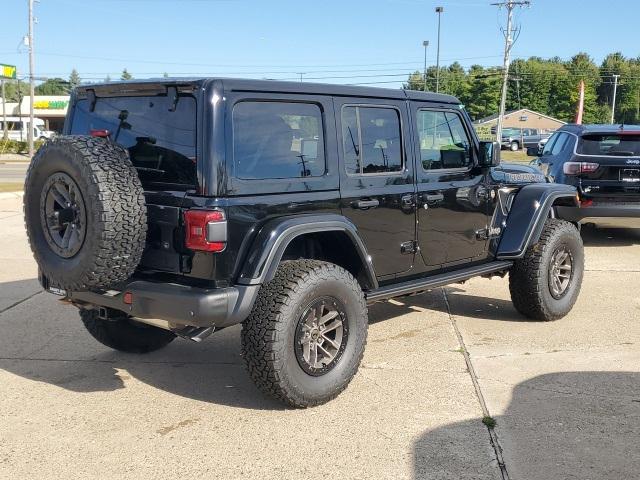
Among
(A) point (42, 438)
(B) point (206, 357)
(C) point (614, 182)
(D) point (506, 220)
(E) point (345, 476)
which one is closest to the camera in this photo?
(E) point (345, 476)

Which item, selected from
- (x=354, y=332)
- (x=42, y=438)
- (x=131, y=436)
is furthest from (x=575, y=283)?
(x=42, y=438)

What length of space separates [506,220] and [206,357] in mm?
2695

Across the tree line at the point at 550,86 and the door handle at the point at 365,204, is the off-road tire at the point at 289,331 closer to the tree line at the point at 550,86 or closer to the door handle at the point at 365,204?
the door handle at the point at 365,204

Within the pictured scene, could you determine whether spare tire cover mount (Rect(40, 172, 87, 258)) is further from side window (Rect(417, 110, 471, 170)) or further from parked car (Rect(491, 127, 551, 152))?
parked car (Rect(491, 127, 551, 152))

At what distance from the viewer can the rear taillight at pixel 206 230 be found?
3439 mm

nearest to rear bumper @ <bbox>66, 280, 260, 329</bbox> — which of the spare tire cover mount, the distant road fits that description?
the spare tire cover mount

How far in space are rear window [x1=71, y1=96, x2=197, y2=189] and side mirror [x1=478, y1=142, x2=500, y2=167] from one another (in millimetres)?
2575

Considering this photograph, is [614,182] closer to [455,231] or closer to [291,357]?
[455,231]

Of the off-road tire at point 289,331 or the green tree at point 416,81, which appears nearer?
the off-road tire at point 289,331

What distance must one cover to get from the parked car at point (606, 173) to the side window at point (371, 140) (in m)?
4.78

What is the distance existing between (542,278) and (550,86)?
11573 centimetres

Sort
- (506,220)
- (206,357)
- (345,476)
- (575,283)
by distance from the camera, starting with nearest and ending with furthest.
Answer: (345,476)
(206,357)
(506,220)
(575,283)

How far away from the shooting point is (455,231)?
5031 millimetres

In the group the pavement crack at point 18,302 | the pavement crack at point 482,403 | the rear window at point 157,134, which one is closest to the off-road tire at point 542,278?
the pavement crack at point 482,403
